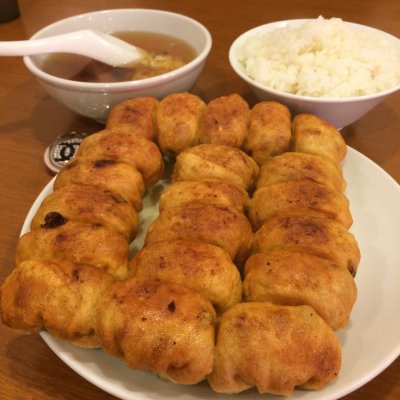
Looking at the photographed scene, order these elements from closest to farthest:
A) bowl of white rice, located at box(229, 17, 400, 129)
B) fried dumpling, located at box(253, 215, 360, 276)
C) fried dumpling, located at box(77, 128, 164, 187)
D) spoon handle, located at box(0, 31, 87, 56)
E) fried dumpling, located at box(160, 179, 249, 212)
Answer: fried dumpling, located at box(253, 215, 360, 276)
fried dumpling, located at box(160, 179, 249, 212)
fried dumpling, located at box(77, 128, 164, 187)
bowl of white rice, located at box(229, 17, 400, 129)
spoon handle, located at box(0, 31, 87, 56)

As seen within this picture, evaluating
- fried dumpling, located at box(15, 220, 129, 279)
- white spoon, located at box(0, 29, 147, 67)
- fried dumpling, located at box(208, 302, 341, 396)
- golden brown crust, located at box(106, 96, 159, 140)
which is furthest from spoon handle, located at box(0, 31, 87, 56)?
fried dumpling, located at box(208, 302, 341, 396)

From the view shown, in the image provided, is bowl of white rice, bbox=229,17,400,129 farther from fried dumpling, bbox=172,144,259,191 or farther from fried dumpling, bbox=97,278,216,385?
fried dumpling, bbox=97,278,216,385

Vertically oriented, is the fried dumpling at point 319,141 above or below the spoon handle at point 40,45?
below

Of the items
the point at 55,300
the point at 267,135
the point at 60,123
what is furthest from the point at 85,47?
the point at 55,300

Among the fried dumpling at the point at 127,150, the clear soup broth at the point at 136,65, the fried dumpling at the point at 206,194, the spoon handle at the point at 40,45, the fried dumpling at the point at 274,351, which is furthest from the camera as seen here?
the clear soup broth at the point at 136,65

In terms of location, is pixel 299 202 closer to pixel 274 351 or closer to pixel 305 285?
pixel 305 285

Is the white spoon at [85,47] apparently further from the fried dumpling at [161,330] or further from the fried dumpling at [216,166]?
the fried dumpling at [161,330]

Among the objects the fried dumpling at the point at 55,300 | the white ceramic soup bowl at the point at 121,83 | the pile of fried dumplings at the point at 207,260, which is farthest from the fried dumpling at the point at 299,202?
the white ceramic soup bowl at the point at 121,83
